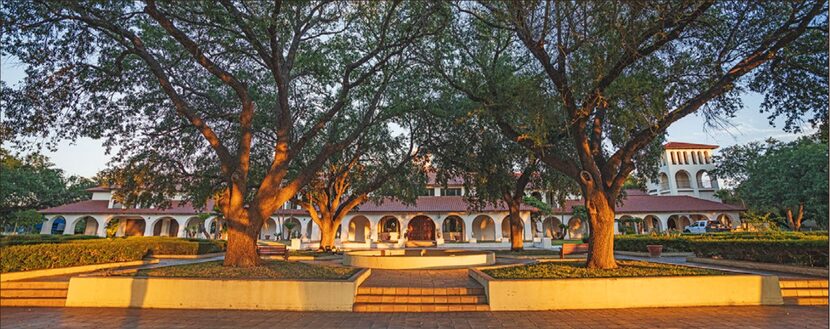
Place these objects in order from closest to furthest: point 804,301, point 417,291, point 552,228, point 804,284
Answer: point 804,301
point 417,291
point 804,284
point 552,228

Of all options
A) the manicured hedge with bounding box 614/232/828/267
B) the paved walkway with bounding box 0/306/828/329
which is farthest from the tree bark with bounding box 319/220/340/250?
the manicured hedge with bounding box 614/232/828/267

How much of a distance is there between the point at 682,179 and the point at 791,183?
1454cm

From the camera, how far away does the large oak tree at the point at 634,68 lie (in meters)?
8.22

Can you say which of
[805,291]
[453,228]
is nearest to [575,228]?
[453,228]

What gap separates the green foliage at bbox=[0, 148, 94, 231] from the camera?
97.9ft

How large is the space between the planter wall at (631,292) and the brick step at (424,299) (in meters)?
0.40

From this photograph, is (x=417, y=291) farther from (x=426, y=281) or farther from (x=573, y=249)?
(x=573, y=249)

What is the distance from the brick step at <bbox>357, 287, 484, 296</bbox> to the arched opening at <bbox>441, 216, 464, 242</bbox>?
27.5 m

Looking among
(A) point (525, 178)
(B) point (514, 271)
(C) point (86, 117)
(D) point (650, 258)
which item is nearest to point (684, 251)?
(D) point (650, 258)

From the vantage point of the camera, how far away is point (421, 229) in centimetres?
3666

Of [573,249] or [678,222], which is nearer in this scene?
[573,249]

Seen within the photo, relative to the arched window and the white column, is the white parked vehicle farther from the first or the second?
the white column

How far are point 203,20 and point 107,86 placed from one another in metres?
4.60

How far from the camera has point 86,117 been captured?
12.1 m
